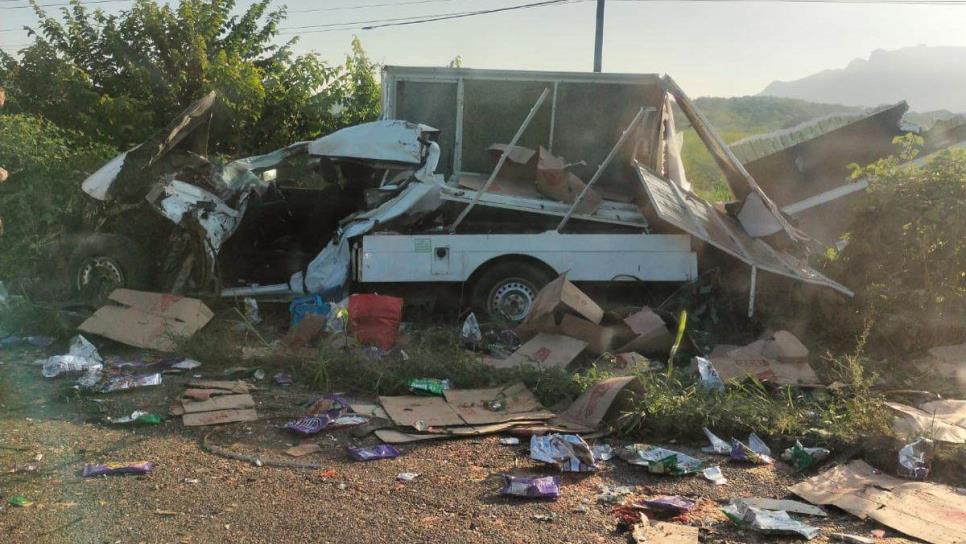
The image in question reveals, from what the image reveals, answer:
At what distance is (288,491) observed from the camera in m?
3.99

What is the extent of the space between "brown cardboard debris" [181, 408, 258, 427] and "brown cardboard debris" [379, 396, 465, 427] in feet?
2.73

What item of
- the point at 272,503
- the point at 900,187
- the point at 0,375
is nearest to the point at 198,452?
the point at 272,503

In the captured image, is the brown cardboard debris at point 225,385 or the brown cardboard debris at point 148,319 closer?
the brown cardboard debris at point 225,385

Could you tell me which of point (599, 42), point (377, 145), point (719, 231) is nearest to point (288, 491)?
point (377, 145)

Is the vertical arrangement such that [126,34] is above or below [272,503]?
above

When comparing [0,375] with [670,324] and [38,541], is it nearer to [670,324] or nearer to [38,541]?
[38,541]

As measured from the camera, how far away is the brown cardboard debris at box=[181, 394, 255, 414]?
204 inches

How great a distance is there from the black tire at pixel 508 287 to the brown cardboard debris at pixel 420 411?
2.18 meters

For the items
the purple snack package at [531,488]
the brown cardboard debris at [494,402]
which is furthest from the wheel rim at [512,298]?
the purple snack package at [531,488]

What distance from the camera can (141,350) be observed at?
21.8ft

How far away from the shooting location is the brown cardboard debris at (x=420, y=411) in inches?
201

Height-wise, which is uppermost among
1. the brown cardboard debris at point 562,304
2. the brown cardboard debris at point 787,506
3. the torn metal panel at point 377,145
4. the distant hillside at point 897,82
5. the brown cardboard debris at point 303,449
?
the distant hillside at point 897,82

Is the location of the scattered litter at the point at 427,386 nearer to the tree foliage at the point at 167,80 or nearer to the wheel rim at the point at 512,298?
the wheel rim at the point at 512,298

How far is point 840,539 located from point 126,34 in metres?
12.8
